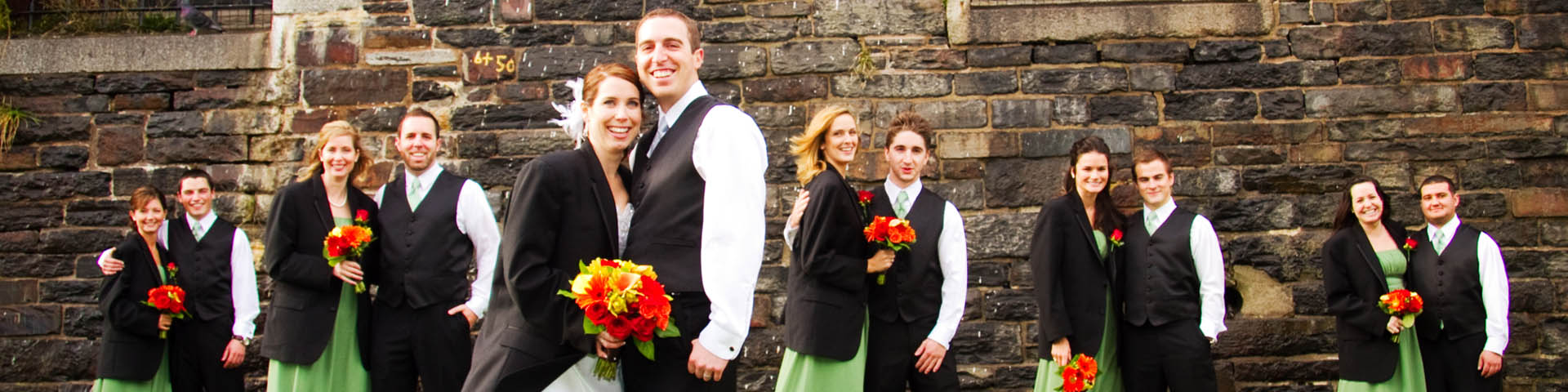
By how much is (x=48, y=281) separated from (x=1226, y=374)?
6.65m

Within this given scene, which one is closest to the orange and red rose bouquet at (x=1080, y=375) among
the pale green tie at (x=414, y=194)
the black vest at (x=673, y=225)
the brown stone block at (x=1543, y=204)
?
the black vest at (x=673, y=225)

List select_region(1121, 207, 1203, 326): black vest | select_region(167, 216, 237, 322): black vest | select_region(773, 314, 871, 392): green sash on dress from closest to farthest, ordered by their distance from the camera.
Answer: select_region(773, 314, 871, 392): green sash on dress
select_region(1121, 207, 1203, 326): black vest
select_region(167, 216, 237, 322): black vest

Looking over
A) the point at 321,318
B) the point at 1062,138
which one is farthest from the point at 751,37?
the point at 321,318

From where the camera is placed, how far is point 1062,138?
6.28 m

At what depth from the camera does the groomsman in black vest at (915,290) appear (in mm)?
4434

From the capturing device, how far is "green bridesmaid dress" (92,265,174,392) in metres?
5.29

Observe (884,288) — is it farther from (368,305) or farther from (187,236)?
(187,236)

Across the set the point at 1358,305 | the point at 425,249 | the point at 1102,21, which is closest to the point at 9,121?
the point at 425,249

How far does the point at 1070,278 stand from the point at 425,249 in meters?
2.70

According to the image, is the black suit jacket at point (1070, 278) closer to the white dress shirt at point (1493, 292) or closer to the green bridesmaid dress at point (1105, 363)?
the green bridesmaid dress at point (1105, 363)

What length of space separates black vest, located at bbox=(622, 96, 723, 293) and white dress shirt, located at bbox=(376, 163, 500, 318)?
227cm

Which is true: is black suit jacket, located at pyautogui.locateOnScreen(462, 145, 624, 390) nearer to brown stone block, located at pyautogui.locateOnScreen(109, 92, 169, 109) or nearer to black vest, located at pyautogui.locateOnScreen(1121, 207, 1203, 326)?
black vest, located at pyautogui.locateOnScreen(1121, 207, 1203, 326)

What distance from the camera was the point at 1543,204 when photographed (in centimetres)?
615

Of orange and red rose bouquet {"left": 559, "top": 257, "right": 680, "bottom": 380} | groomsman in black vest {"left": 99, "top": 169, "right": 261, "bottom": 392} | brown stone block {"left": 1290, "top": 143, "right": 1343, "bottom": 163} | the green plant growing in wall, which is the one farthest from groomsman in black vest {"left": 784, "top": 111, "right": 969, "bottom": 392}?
the green plant growing in wall
